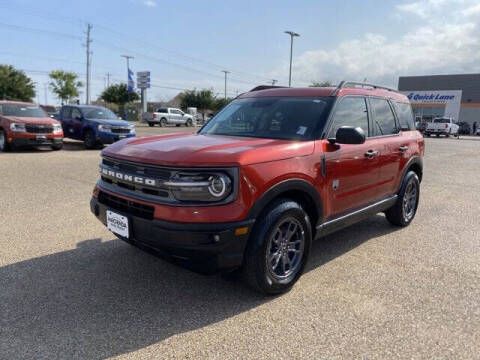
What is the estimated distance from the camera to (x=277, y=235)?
3314 mm

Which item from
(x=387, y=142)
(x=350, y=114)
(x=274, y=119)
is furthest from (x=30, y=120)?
(x=387, y=142)

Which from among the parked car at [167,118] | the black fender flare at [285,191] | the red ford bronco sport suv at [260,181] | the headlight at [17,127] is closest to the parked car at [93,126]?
the headlight at [17,127]

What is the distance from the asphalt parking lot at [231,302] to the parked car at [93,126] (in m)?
9.14

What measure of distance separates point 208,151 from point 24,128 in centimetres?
1111

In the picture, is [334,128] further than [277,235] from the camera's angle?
Yes

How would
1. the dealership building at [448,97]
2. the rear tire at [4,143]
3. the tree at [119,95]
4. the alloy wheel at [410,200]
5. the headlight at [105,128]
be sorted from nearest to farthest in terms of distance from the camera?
the alloy wheel at [410,200] → the rear tire at [4,143] → the headlight at [105,128] → the dealership building at [448,97] → the tree at [119,95]

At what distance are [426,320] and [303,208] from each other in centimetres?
135

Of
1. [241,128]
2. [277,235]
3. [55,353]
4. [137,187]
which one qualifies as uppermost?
[241,128]

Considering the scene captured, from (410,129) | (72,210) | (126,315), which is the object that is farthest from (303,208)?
(72,210)

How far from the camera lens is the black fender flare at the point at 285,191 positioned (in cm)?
299

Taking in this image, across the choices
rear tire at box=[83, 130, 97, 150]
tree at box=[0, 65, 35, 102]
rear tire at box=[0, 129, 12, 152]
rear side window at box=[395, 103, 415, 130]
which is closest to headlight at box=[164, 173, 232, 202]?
rear side window at box=[395, 103, 415, 130]

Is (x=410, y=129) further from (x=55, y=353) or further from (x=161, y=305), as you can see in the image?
(x=55, y=353)

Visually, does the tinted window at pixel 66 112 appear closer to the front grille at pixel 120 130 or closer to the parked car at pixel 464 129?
the front grille at pixel 120 130

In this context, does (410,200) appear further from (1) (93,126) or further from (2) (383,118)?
(1) (93,126)
